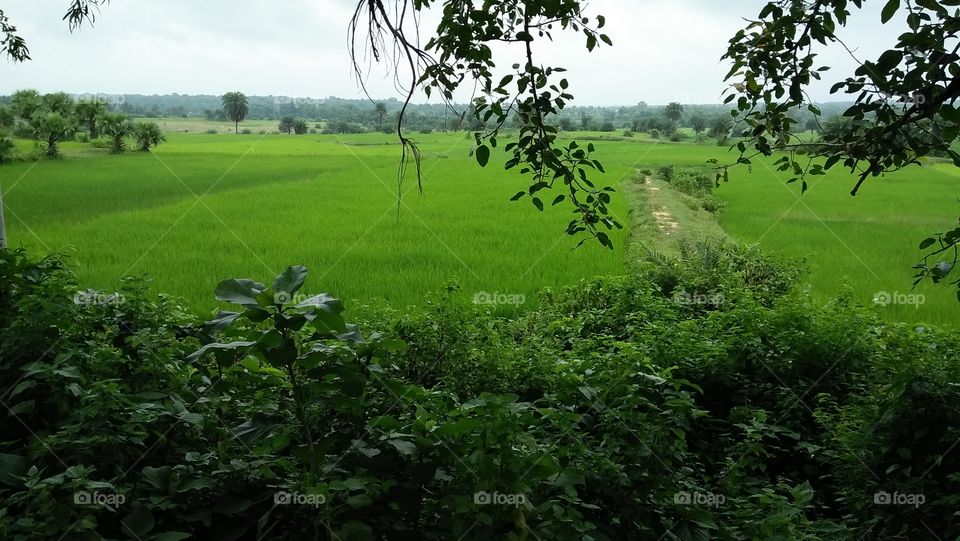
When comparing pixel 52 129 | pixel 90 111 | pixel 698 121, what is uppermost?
pixel 698 121

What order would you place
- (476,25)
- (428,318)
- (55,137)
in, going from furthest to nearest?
(55,137)
(428,318)
(476,25)

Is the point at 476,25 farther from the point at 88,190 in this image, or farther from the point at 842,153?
the point at 88,190

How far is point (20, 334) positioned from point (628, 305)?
320cm

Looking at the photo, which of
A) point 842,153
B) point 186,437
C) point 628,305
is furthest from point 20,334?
point 628,305

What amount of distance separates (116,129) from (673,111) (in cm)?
1043

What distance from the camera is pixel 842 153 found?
1878 millimetres

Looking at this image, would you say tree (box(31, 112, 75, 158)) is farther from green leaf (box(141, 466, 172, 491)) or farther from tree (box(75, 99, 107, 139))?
green leaf (box(141, 466, 172, 491))

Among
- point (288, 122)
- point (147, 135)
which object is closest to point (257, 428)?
point (147, 135)

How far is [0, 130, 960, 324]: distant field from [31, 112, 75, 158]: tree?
0.29 metres

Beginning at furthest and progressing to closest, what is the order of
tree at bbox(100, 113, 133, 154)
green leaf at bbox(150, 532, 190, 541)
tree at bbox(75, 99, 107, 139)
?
tree at bbox(100, 113, 133, 154)
tree at bbox(75, 99, 107, 139)
green leaf at bbox(150, 532, 190, 541)

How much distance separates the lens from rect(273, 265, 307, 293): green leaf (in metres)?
1.46

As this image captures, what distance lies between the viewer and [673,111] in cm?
1379

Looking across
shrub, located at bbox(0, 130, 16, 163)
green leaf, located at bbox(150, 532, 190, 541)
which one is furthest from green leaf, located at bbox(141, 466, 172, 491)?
shrub, located at bbox(0, 130, 16, 163)

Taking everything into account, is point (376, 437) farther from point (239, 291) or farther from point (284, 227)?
point (284, 227)
